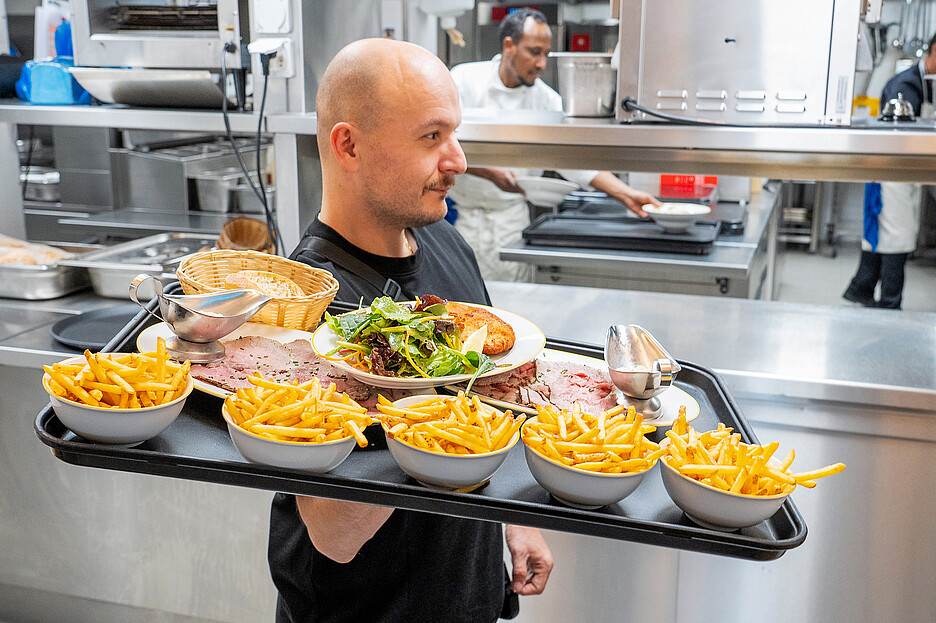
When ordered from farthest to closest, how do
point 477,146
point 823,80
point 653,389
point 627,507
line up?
point 477,146
point 823,80
point 653,389
point 627,507

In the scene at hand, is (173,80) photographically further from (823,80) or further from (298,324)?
(823,80)

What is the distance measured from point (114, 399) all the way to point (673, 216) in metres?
2.85

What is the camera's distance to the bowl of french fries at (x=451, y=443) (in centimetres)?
82

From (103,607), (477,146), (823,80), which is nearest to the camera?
(823,80)

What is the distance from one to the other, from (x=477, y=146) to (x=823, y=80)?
2.68ft

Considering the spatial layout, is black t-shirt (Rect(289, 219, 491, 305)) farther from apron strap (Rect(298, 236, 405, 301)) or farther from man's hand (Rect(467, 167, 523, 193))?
man's hand (Rect(467, 167, 523, 193))

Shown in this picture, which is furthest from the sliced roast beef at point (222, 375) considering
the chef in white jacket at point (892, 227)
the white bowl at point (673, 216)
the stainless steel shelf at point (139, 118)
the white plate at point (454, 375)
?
the chef in white jacket at point (892, 227)

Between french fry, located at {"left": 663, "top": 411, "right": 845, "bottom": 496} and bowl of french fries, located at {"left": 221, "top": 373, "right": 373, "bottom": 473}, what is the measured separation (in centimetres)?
32

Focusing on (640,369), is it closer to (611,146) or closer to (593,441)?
(593,441)

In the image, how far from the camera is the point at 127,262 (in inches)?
95.8

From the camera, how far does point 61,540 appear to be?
2383 millimetres

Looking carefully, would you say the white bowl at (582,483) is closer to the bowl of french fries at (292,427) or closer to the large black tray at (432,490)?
the large black tray at (432,490)

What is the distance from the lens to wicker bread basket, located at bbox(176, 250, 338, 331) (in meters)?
1.16

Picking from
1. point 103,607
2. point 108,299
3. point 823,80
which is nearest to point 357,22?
point 108,299
